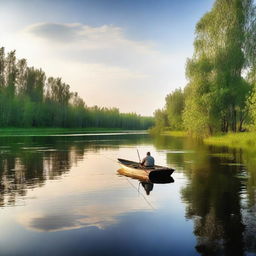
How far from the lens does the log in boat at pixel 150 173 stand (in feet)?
76.3

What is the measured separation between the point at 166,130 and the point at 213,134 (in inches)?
2784

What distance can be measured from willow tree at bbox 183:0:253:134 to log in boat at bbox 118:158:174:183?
3358 cm

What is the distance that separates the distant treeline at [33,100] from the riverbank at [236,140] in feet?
215

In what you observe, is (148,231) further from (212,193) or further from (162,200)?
(212,193)

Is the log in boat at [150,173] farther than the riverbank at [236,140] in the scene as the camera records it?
No

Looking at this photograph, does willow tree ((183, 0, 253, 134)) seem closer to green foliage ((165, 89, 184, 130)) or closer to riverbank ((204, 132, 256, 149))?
riverbank ((204, 132, 256, 149))

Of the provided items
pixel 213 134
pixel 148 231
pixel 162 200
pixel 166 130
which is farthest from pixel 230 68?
pixel 166 130

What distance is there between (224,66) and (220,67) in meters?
0.63

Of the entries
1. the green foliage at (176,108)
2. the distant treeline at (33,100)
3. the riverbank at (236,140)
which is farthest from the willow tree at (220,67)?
the distant treeline at (33,100)

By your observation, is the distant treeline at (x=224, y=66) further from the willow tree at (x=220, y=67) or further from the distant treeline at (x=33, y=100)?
the distant treeline at (x=33, y=100)

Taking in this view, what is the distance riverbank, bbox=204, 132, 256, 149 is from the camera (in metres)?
51.7

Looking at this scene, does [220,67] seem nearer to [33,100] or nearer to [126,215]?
[126,215]

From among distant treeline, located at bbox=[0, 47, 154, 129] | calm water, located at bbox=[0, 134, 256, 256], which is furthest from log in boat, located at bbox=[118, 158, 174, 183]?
distant treeline, located at bbox=[0, 47, 154, 129]

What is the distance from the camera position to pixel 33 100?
13300cm
